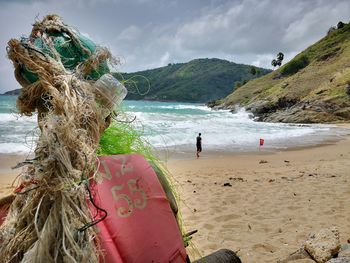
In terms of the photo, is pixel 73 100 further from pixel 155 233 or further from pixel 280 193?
pixel 280 193

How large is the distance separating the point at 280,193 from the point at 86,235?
23.4 ft

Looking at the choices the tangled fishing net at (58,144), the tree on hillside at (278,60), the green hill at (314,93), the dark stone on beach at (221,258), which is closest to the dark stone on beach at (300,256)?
the dark stone on beach at (221,258)

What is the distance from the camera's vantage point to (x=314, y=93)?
46094 mm

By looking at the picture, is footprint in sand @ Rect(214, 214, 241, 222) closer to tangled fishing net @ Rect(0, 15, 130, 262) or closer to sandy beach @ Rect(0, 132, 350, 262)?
sandy beach @ Rect(0, 132, 350, 262)

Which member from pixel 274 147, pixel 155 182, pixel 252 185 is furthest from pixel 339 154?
pixel 155 182

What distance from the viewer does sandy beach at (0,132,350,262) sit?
4.83 meters

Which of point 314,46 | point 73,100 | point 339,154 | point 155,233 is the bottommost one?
point 339,154

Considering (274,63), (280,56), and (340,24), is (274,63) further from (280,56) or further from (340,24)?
(340,24)

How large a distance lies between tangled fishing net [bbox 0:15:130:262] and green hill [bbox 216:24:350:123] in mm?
40332

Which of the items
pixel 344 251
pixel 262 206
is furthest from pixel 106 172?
pixel 262 206

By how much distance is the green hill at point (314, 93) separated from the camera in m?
40.4

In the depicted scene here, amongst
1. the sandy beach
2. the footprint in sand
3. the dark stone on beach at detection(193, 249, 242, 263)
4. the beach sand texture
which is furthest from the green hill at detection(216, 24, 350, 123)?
the dark stone on beach at detection(193, 249, 242, 263)

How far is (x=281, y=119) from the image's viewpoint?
41719 millimetres

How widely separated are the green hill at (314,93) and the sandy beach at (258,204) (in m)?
30.6
